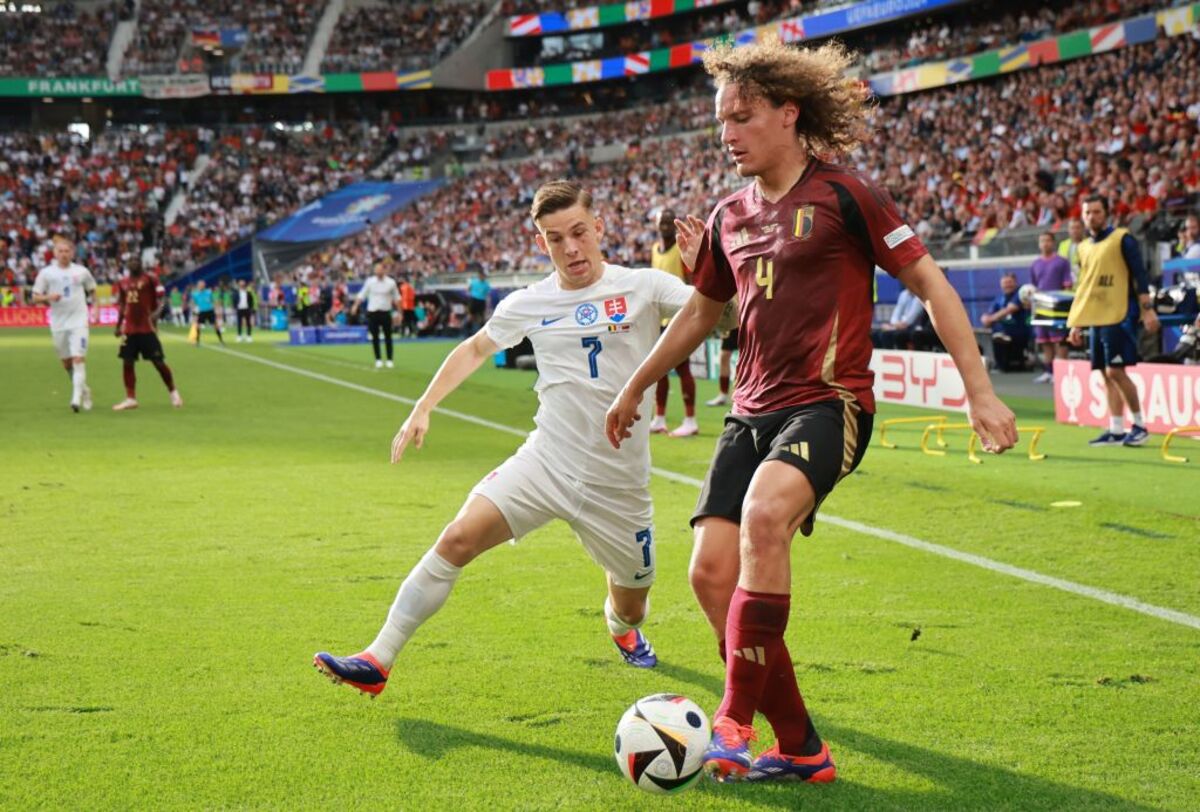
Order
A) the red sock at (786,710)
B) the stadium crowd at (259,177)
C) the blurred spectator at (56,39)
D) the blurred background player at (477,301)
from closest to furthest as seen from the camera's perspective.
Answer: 1. the red sock at (786,710)
2. the blurred background player at (477,301)
3. the stadium crowd at (259,177)
4. the blurred spectator at (56,39)

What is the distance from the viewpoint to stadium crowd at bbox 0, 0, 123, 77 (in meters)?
68.7

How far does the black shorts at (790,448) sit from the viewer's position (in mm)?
3984

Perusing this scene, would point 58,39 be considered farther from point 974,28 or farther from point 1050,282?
point 1050,282

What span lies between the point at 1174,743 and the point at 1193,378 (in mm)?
8768

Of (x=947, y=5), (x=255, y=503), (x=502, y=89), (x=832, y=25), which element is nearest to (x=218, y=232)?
(x=502, y=89)

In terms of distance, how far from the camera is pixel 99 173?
65.7 metres

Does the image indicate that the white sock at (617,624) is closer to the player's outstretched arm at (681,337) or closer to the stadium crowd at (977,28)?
the player's outstretched arm at (681,337)

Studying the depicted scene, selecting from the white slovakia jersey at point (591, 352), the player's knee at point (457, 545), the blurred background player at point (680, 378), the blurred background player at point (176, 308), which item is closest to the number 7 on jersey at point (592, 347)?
the white slovakia jersey at point (591, 352)

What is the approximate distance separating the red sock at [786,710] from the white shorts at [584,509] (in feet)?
4.05

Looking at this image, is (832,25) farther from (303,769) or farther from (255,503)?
(303,769)

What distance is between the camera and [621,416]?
4699 millimetres

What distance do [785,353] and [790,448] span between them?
338mm

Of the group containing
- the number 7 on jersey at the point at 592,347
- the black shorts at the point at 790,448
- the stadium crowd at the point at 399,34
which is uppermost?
the stadium crowd at the point at 399,34

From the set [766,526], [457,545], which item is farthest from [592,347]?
[766,526]
